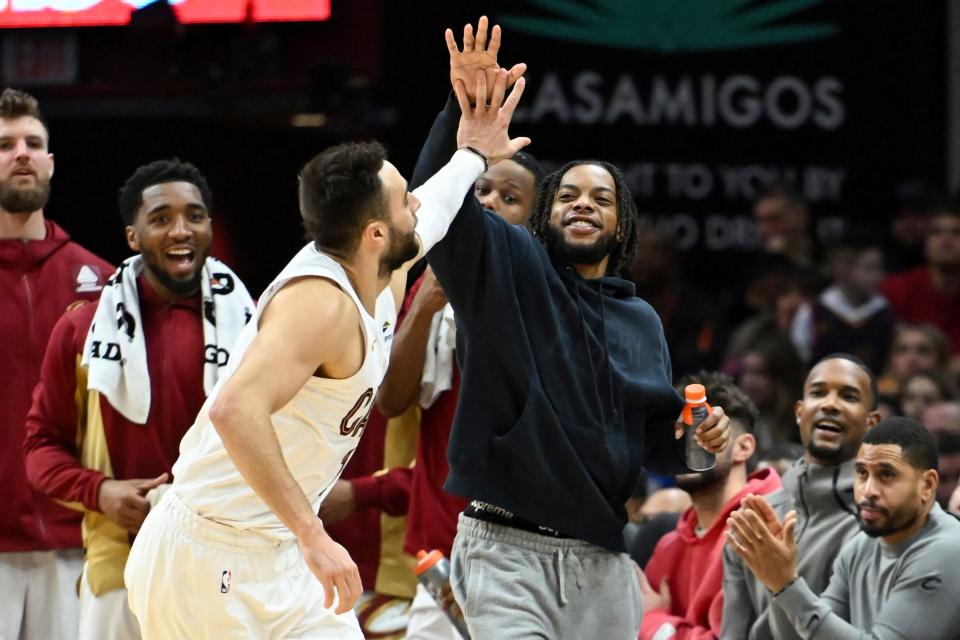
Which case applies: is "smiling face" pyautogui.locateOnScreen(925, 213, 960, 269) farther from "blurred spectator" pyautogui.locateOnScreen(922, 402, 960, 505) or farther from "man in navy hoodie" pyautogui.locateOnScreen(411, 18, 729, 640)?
"man in navy hoodie" pyautogui.locateOnScreen(411, 18, 729, 640)

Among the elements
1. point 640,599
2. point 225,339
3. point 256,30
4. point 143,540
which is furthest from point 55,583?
point 256,30

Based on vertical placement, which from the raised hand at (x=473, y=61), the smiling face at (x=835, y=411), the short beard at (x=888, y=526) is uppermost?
the raised hand at (x=473, y=61)

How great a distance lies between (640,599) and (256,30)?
18.5 ft

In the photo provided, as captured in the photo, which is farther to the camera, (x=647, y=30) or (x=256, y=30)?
(x=647, y=30)

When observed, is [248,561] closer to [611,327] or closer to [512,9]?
[611,327]

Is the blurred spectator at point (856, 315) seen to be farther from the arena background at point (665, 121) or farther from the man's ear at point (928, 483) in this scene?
the man's ear at point (928, 483)

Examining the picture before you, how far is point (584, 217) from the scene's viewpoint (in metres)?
5.77

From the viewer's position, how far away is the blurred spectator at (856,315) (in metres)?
10.6

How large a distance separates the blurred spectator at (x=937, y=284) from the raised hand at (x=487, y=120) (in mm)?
5783

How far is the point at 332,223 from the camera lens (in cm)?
498

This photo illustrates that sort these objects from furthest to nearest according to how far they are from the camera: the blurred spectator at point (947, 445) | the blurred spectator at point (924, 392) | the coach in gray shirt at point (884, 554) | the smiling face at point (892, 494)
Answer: the blurred spectator at point (924, 392) < the blurred spectator at point (947, 445) < the smiling face at point (892, 494) < the coach in gray shirt at point (884, 554)

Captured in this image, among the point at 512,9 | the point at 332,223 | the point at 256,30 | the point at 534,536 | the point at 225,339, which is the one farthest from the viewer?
the point at 512,9

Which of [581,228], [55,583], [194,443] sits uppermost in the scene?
[581,228]

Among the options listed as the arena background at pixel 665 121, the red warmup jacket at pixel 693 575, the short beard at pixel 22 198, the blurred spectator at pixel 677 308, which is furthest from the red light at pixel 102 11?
the red warmup jacket at pixel 693 575
